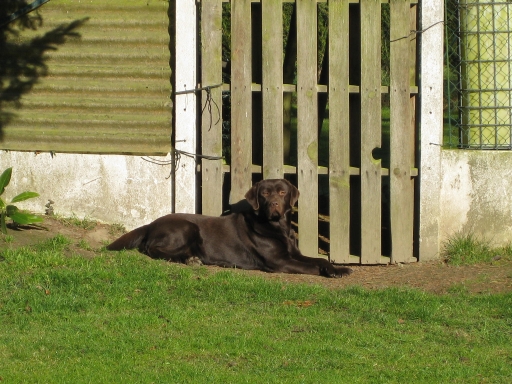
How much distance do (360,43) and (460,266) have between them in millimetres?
2459

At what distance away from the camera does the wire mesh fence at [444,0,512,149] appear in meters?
8.95

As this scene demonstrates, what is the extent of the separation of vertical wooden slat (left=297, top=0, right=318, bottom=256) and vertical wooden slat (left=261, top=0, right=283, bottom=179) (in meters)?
0.19

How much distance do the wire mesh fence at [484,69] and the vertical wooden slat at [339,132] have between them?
3.75 ft

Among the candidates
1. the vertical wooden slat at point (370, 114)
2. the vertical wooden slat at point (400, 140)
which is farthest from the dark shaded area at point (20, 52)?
the vertical wooden slat at point (400, 140)

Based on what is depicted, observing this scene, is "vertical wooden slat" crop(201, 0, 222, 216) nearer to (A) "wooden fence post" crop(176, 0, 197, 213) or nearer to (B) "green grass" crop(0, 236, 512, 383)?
(A) "wooden fence post" crop(176, 0, 197, 213)

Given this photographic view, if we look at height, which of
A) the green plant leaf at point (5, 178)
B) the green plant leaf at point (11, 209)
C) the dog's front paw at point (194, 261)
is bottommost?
the dog's front paw at point (194, 261)

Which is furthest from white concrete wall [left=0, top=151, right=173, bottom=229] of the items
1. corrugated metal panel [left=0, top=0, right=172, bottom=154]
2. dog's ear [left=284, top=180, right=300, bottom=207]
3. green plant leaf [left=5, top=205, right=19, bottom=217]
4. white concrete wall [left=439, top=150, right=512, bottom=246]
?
white concrete wall [left=439, top=150, right=512, bottom=246]

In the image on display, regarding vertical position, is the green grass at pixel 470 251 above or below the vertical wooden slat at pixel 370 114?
below

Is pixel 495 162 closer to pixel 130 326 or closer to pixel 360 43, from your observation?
pixel 360 43

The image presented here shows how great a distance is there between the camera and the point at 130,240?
8492 millimetres

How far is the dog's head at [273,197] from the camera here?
834cm

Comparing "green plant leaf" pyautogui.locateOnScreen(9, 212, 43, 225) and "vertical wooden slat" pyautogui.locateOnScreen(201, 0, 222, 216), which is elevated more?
"vertical wooden slat" pyautogui.locateOnScreen(201, 0, 222, 216)

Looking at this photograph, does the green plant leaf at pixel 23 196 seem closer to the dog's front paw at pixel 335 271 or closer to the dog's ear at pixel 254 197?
the dog's ear at pixel 254 197

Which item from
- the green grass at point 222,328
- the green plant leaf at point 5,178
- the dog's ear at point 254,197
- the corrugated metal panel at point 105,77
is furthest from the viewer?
the corrugated metal panel at point 105,77
